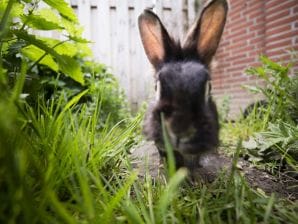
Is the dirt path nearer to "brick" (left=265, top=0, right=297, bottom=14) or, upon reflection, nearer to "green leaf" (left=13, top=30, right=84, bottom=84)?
"green leaf" (left=13, top=30, right=84, bottom=84)

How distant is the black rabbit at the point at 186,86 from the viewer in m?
1.70

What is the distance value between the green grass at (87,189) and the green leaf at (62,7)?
20.6 inches

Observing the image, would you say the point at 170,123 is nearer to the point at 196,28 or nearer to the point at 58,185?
the point at 58,185

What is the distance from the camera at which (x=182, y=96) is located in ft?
5.64

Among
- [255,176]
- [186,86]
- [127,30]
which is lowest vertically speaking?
[255,176]

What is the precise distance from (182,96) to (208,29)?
671mm

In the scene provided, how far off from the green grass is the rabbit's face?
278 millimetres

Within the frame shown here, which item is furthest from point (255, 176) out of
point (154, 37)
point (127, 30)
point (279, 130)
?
point (127, 30)

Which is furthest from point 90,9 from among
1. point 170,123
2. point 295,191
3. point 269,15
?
point 269,15

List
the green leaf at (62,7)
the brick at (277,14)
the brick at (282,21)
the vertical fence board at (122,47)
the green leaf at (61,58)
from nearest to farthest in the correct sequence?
1. the green leaf at (61,58)
2. the green leaf at (62,7)
3. the vertical fence board at (122,47)
4. the brick at (282,21)
5. the brick at (277,14)

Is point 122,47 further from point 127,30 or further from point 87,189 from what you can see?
point 87,189

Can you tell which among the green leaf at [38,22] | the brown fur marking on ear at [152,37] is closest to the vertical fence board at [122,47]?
the brown fur marking on ear at [152,37]

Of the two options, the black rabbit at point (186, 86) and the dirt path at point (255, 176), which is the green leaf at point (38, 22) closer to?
the black rabbit at point (186, 86)

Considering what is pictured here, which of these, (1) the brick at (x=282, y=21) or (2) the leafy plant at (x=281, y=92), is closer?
(2) the leafy plant at (x=281, y=92)
